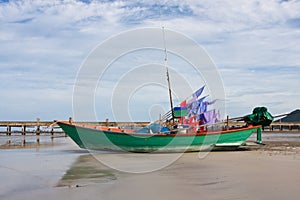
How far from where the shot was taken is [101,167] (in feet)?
48.1

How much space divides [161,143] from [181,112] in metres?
4.66

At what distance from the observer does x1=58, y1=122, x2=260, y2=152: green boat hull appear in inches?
829

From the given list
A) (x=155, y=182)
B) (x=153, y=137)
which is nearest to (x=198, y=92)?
(x=153, y=137)

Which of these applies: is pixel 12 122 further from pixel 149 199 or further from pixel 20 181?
pixel 149 199

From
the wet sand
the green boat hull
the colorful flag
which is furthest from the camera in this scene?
the colorful flag

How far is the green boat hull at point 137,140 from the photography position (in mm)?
21062

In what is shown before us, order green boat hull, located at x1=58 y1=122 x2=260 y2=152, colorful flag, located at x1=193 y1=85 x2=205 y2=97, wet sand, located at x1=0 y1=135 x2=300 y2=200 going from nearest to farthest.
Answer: wet sand, located at x1=0 y1=135 x2=300 y2=200 → green boat hull, located at x1=58 y1=122 x2=260 y2=152 → colorful flag, located at x1=193 y1=85 x2=205 y2=97

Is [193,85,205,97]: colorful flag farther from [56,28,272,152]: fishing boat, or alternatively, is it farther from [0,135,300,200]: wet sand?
[0,135,300,200]: wet sand

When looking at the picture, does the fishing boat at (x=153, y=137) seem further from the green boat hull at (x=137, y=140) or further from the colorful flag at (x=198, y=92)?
the colorful flag at (x=198, y=92)

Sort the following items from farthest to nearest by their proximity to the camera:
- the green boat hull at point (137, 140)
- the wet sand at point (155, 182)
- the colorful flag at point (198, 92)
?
the colorful flag at point (198, 92), the green boat hull at point (137, 140), the wet sand at point (155, 182)

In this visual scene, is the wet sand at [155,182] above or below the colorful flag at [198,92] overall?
below

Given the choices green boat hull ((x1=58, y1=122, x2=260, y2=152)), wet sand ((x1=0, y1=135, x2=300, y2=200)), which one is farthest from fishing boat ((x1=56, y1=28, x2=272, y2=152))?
wet sand ((x1=0, y1=135, x2=300, y2=200))

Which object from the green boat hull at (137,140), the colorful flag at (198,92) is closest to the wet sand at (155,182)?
the green boat hull at (137,140)

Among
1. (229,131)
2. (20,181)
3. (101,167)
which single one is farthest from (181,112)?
(20,181)
